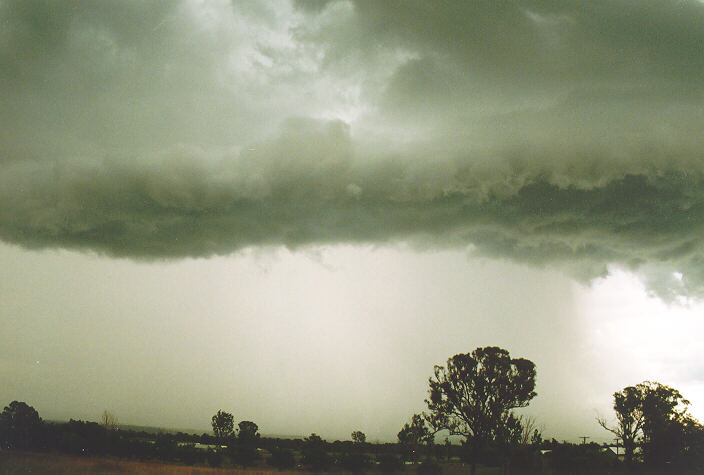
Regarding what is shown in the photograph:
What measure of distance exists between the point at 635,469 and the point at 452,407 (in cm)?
1415

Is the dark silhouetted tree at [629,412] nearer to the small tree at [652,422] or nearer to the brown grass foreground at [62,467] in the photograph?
the small tree at [652,422]

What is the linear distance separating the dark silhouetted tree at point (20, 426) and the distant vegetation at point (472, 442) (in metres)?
0.05

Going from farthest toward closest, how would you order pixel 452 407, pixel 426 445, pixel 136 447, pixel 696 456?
pixel 426 445 < pixel 452 407 < pixel 696 456 < pixel 136 447

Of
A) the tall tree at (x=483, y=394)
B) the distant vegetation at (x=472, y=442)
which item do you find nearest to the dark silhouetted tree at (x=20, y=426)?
the distant vegetation at (x=472, y=442)

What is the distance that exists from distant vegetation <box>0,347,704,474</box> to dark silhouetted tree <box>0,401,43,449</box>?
0.05 metres

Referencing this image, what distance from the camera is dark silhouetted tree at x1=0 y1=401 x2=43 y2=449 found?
2906 cm

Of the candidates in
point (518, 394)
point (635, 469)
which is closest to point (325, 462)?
point (518, 394)

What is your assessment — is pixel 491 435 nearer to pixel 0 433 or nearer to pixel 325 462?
pixel 325 462

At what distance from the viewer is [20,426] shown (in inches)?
1219

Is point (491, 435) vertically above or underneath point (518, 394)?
underneath

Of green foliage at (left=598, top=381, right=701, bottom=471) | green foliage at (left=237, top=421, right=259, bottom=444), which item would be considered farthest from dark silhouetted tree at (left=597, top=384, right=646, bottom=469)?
green foliage at (left=237, top=421, right=259, bottom=444)

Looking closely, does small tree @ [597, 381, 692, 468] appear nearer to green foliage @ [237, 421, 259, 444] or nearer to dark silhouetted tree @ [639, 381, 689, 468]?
dark silhouetted tree @ [639, 381, 689, 468]

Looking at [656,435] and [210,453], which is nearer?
[210,453]

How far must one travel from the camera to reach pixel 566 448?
→ 133ft
